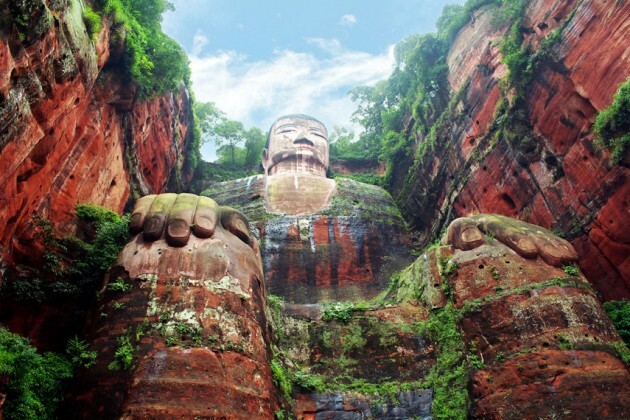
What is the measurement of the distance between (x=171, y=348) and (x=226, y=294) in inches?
54.9

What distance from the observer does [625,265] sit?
10000 millimetres

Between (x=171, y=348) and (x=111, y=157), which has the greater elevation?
(x=111, y=157)

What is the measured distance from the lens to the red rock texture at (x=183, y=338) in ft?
22.3

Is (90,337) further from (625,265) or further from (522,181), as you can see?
(522,181)

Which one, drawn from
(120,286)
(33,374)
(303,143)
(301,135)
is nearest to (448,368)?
(120,286)

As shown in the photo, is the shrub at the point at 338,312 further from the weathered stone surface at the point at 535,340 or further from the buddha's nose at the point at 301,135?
the buddha's nose at the point at 301,135

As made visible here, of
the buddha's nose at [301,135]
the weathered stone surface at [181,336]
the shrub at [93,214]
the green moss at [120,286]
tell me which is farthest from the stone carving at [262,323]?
the buddha's nose at [301,135]

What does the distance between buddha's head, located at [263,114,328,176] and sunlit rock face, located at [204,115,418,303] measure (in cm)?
34

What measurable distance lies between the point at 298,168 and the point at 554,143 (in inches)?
586

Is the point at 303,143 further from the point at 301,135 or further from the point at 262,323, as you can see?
the point at 262,323

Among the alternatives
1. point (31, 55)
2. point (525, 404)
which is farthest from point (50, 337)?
point (525, 404)

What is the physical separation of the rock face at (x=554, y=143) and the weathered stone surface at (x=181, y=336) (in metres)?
7.56

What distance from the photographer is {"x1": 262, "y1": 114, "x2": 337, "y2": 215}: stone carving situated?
2057 cm

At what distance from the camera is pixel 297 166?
25.6 meters
